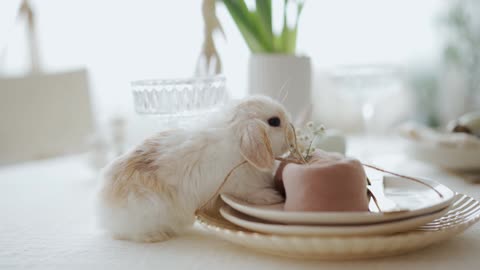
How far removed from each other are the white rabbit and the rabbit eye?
24 millimetres

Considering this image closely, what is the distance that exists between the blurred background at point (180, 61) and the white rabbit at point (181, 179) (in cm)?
47

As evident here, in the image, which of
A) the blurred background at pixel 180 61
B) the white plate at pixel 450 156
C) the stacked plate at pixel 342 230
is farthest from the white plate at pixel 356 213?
the blurred background at pixel 180 61

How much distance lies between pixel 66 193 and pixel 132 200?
48cm

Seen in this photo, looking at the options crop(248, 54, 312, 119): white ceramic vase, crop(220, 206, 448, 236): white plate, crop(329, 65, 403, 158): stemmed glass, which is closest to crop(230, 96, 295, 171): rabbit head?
crop(220, 206, 448, 236): white plate

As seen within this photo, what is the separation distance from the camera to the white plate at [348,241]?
0.58 m

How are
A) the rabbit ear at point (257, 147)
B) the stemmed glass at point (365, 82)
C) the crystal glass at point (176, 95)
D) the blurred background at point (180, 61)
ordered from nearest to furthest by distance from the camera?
the rabbit ear at point (257, 147) < the crystal glass at point (176, 95) < the stemmed glass at point (365, 82) < the blurred background at point (180, 61)

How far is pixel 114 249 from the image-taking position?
708 millimetres

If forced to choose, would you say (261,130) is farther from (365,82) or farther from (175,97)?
(365,82)

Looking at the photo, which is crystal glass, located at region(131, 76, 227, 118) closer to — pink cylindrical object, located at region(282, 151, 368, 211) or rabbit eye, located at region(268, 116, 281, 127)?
rabbit eye, located at region(268, 116, 281, 127)

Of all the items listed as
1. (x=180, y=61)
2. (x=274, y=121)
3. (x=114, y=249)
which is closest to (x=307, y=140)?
(x=274, y=121)

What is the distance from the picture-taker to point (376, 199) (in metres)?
0.70

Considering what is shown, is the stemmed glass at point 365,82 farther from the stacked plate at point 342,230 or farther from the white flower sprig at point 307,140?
the stacked plate at point 342,230

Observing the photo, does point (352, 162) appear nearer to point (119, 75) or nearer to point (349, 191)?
point (349, 191)

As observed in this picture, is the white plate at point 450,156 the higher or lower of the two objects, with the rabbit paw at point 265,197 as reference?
lower
